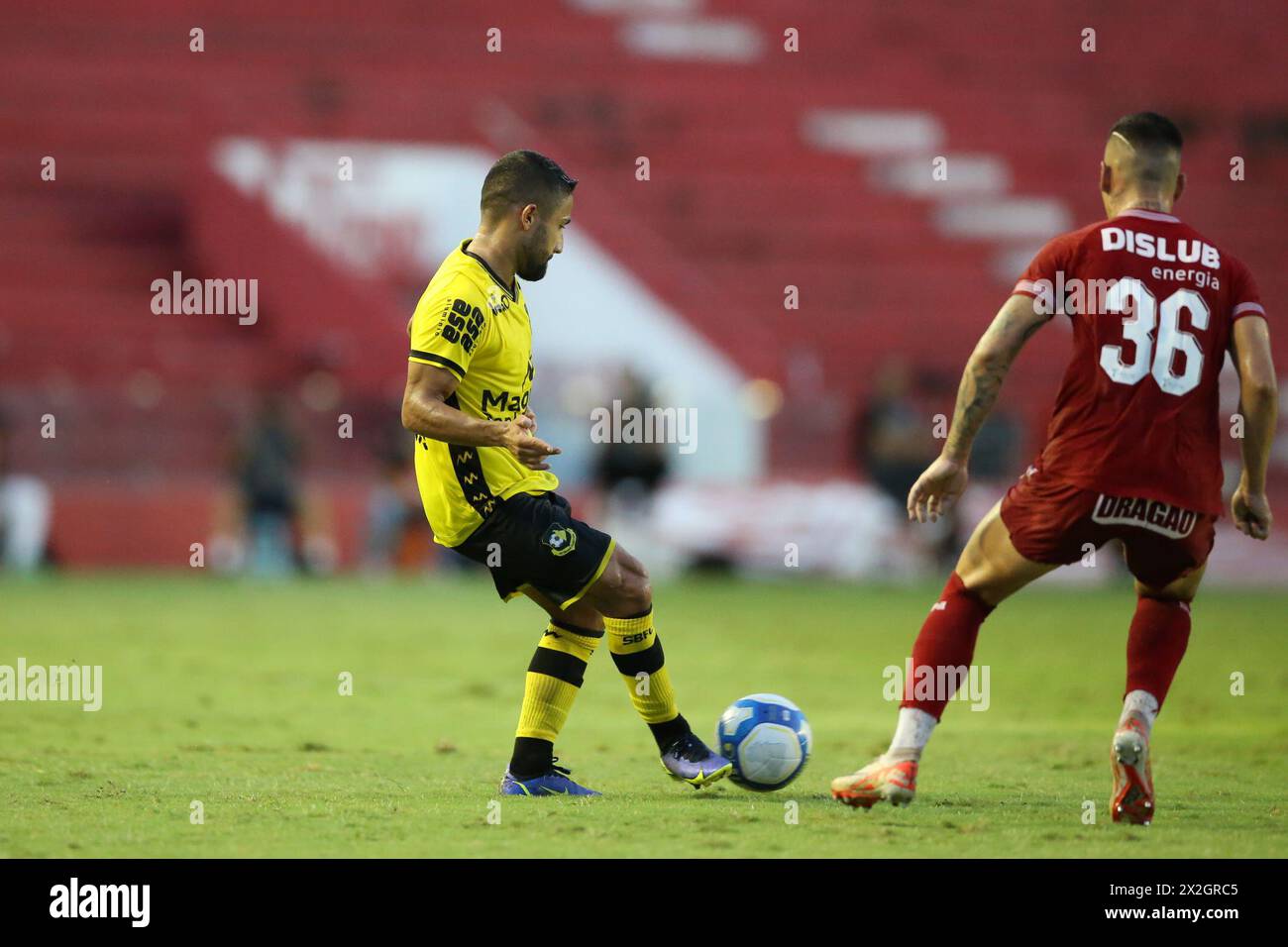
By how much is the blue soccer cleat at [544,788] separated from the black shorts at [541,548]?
663 millimetres

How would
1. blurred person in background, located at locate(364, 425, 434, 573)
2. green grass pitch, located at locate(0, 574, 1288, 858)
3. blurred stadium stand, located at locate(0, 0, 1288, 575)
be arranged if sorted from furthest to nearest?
blurred stadium stand, located at locate(0, 0, 1288, 575), blurred person in background, located at locate(364, 425, 434, 573), green grass pitch, located at locate(0, 574, 1288, 858)

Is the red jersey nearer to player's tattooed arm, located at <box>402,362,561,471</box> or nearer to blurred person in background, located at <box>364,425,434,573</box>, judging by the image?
player's tattooed arm, located at <box>402,362,561,471</box>

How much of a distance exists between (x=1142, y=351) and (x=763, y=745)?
6.37 feet

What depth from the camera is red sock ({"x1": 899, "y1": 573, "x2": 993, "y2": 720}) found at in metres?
6.08

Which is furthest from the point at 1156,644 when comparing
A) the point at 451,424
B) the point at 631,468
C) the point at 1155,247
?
the point at 631,468

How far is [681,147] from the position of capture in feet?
86.5

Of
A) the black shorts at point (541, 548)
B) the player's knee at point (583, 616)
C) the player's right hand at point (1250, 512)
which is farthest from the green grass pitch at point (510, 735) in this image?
the player's right hand at point (1250, 512)

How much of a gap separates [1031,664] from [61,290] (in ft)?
47.6

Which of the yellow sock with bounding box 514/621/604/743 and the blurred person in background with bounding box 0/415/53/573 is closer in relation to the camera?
the yellow sock with bounding box 514/621/604/743

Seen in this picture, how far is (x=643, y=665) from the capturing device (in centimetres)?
646

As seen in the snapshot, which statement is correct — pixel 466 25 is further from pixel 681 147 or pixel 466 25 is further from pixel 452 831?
pixel 452 831

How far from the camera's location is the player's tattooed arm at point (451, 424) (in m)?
A: 5.77

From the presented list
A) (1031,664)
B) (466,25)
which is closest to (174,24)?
(466,25)

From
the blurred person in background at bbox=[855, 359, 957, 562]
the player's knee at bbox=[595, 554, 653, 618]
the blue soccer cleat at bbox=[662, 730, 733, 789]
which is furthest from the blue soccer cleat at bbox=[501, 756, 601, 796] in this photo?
the blurred person in background at bbox=[855, 359, 957, 562]
